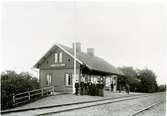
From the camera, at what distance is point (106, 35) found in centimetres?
1490

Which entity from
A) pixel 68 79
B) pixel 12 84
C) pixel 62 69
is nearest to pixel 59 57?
pixel 62 69

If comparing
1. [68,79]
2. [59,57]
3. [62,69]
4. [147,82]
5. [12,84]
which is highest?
[59,57]

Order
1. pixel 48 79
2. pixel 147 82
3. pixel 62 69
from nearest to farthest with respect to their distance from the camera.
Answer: pixel 62 69
pixel 48 79
pixel 147 82

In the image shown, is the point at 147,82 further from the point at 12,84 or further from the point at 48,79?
the point at 12,84

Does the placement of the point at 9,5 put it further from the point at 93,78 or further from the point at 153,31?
the point at 93,78

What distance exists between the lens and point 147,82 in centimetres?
4416

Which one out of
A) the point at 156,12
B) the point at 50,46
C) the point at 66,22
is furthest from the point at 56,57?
the point at 156,12

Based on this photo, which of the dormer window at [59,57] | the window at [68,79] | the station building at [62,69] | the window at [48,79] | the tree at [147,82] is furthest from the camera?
the tree at [147,82]

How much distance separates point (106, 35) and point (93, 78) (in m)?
15.1

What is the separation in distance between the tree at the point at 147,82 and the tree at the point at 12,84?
26.5 meters

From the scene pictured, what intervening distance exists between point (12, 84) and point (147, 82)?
102ft

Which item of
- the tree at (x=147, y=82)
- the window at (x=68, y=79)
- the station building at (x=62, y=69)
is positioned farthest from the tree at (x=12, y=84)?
the tree at (x=147, y=82)

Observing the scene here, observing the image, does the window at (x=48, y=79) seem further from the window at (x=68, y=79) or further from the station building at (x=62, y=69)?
the window at (x=68, y=79)

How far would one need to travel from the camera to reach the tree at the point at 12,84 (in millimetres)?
16156
